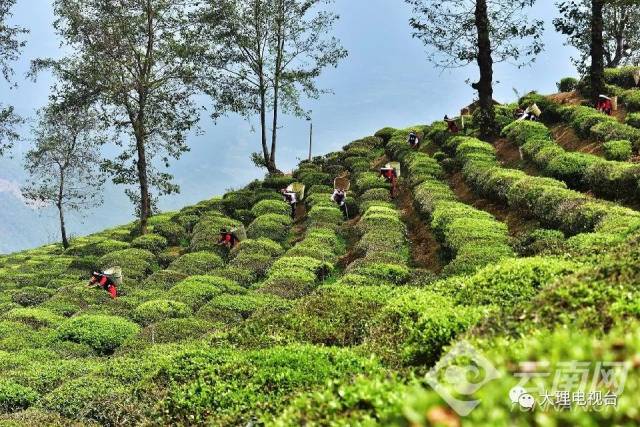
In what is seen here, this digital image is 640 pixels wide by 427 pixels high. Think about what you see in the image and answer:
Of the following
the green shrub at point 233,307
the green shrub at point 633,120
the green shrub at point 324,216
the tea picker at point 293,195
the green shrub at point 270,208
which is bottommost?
the green shrub at point 233,307

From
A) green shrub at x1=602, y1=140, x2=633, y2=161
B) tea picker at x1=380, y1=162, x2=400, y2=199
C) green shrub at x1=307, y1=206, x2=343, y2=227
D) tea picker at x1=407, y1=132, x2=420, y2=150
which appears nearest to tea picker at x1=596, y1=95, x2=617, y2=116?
green shrub at x1=602, y1=140, x2=633, y2=161

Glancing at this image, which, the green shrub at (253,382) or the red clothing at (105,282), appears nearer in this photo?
the green shrub at (253,382)

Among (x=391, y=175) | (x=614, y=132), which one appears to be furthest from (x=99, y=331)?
(x=614, y=132)

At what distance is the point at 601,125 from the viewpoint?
23.8 meters

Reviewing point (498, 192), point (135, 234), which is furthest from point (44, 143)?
point (498, 192)

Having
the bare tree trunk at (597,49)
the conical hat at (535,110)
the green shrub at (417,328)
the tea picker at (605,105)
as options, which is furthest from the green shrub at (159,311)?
the bare tree trunk at (597,49)

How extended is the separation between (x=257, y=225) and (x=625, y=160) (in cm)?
1571

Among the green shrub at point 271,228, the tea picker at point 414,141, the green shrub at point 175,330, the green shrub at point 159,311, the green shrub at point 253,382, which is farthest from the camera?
the tea picker at point 414,141

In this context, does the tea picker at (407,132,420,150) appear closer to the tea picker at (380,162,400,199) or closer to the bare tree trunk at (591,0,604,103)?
the tea picker at (380,162,400,199)

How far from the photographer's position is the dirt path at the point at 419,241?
19312mm

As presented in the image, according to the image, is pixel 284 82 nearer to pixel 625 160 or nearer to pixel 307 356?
pixel 625 160

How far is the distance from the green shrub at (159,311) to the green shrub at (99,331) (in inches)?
20.1

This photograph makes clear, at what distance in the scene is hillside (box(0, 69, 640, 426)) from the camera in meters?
4.36

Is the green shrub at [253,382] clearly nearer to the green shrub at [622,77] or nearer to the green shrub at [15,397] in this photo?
the green shrub at [15,397]
